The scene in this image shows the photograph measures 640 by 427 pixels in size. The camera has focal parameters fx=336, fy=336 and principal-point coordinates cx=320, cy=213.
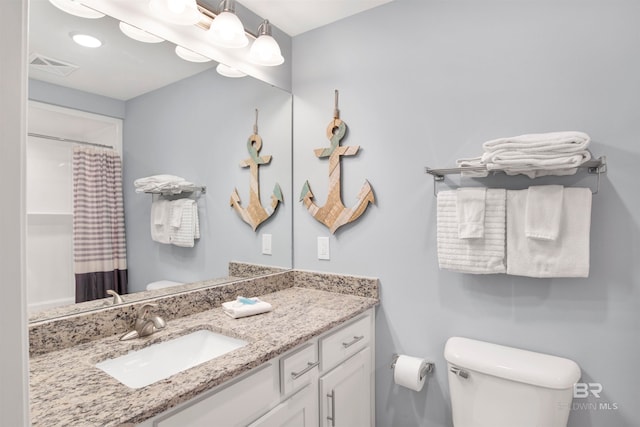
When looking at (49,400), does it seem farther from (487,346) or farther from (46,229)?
(487,346)

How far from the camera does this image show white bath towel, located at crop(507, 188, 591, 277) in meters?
1.25

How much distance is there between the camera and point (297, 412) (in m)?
1.24

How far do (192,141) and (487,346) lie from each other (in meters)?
1.62

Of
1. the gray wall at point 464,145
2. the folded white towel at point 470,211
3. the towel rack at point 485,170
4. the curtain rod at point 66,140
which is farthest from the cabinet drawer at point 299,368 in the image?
the curtain rod at point 66,140

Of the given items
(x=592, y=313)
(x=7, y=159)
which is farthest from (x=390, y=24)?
(x=7, y=159)

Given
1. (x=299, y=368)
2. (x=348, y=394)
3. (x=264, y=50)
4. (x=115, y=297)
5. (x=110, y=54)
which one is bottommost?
(x=348, y=394)

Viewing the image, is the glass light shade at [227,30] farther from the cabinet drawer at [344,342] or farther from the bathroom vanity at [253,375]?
the cabinet drawer at [344,342]

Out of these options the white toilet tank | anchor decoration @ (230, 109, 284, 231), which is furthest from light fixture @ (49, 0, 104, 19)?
the white toilet tank

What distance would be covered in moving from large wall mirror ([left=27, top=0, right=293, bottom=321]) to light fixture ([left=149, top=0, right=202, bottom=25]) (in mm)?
132

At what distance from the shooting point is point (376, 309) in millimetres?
1786

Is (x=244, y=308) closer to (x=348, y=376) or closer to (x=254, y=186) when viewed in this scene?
(x=348, y=376)

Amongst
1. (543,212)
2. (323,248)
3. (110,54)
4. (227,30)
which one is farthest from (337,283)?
(110,54)

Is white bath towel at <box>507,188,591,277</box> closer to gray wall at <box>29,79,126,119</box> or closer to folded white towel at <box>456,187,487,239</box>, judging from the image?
folded white towel at <box>456,187,487,239</box>

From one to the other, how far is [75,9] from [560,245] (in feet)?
6.47
